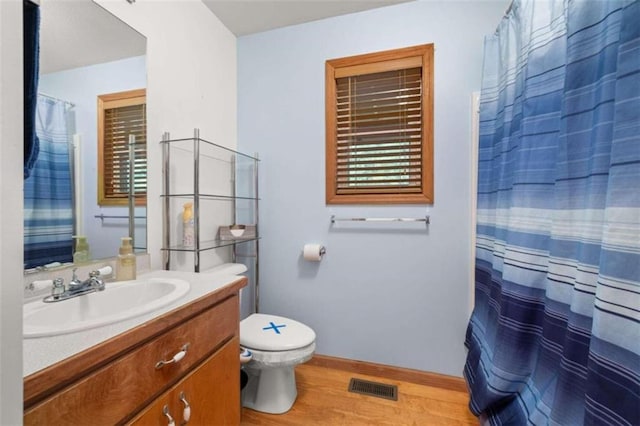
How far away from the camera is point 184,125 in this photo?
1.58 m

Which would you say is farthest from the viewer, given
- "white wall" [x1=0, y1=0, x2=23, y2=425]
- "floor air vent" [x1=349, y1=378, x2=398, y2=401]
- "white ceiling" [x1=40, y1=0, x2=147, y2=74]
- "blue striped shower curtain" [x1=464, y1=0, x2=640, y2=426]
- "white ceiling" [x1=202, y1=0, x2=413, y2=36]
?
"white ceiling" [x1=202, y1=0, x2=413, y2=36]

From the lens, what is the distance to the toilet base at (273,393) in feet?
4.82

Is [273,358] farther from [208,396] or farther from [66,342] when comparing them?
[66,342]

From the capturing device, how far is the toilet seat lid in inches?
54.3

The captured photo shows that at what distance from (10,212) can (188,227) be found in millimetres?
1260

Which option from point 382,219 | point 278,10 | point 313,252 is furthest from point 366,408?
point 278,10

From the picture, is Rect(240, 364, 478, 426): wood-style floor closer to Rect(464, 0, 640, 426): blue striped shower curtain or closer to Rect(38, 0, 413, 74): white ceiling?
Rect(464, 0, 640, 426): blue striped shower curtain

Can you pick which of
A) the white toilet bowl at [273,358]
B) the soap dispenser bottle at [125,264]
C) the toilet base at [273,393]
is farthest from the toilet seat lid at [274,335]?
the soap dispenser bottle at [125,264]

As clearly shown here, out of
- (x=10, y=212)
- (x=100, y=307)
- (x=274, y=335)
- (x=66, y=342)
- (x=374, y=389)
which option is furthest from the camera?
(x=374, y=389)

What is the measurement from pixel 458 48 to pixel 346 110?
28.7 inches

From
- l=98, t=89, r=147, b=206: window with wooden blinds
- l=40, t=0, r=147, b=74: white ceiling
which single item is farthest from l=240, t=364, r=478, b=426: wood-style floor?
l=40, t=0, r=147, b=74: white ceiling

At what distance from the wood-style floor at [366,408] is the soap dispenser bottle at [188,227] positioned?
95 centimetres

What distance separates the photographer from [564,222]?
0.84m

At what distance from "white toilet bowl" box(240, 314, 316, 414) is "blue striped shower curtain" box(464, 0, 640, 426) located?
0.85 metres
